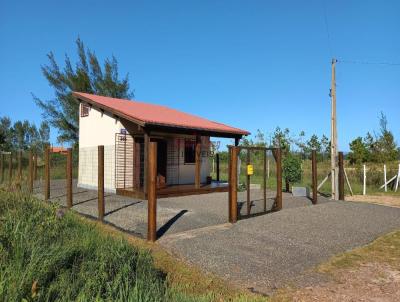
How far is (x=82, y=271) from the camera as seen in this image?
12.0ft

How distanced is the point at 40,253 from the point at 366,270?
14.8 feet

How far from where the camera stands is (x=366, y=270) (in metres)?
5.31

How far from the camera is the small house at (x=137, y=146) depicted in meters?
13.4

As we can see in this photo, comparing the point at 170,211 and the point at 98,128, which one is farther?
the point at 98,128

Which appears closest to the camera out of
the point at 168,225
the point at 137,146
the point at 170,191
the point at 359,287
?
the point at 359,287

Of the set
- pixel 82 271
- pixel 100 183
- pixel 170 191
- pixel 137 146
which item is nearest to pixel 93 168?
pixel 137 146

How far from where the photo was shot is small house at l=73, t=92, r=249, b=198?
13366 mm

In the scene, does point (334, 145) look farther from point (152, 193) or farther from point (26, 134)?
point (26, 134)

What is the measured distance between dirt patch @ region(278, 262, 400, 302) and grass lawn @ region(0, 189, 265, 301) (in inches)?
31.0

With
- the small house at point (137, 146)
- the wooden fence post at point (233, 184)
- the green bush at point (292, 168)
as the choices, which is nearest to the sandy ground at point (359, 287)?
the wooden fence post at point (233, 184)

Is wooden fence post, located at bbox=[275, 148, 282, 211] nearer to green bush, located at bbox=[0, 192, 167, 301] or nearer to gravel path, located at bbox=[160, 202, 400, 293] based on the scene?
gravel path, located at bbox=[160, 202, 400, 293]

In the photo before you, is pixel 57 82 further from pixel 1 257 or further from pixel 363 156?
pixel 1 257

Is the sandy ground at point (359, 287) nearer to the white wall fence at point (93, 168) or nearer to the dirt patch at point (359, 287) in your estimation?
the dirt patch at point (359, 287)

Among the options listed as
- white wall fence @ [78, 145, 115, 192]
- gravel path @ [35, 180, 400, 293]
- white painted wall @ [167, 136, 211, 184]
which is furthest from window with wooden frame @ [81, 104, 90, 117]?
gravel path @ [35, 180, 400, 293]
